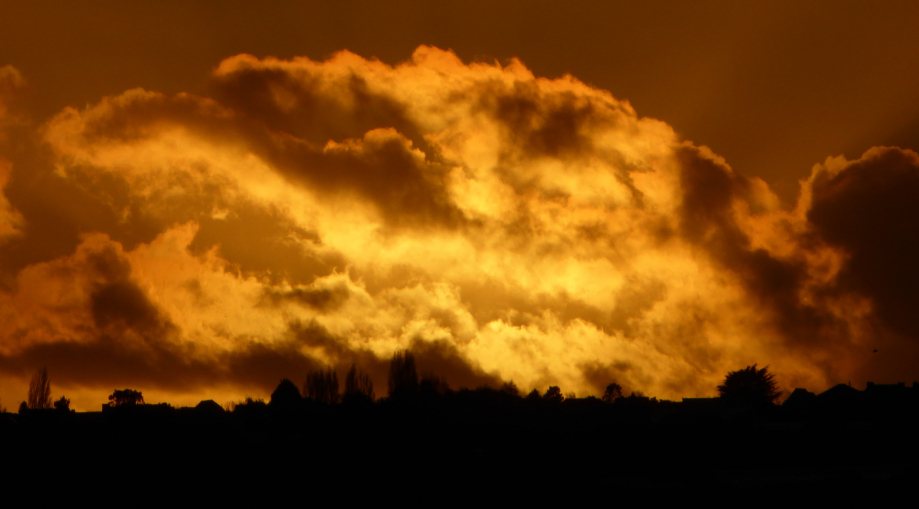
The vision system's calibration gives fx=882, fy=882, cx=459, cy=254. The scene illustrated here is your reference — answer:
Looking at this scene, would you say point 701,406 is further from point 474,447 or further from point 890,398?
point 474,447

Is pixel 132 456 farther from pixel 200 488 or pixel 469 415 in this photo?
pixel 469 415

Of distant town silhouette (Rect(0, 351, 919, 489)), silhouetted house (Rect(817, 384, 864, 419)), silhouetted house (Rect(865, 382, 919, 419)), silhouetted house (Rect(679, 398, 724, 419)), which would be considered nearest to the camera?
distant town silhouette (Rect(0, 351, 919, 489))

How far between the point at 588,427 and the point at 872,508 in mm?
34569

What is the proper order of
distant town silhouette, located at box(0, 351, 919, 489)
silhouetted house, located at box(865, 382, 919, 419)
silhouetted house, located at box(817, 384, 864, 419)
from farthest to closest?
silhouetted house, located at box(817, 384, 864, 419) → silhouetted house, located at box(865, 382, 919, 419) → distant town silhouette, located at box(0, 351, 919, 489)

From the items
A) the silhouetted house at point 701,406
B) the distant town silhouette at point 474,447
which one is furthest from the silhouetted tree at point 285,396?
the silhouetted house at point 701,406

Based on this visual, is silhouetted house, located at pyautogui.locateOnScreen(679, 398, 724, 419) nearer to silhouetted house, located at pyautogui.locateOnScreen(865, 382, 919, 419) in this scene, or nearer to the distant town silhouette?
silhouetted house, located at pyautogui.locateOnScreen(865, 382, 919, 419)

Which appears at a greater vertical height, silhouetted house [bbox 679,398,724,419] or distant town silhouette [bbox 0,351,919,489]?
silhouetted house [bbox 679,398,724,419]

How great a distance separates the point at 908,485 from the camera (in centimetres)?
5412

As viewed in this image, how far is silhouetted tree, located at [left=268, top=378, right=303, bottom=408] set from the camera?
4625 inches

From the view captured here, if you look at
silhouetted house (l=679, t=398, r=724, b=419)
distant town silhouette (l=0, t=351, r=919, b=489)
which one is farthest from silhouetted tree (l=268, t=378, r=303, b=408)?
silhouetted house (l=679, t=398, r=724, b=419)

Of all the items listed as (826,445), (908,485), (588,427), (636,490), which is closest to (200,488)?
(636,490)

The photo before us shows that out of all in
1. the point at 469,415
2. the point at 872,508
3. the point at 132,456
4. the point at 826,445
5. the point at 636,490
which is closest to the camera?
the point at 872,508

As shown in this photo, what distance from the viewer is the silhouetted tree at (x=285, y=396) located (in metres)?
117

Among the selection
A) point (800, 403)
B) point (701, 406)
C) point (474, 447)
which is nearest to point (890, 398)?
point (800, 403)
